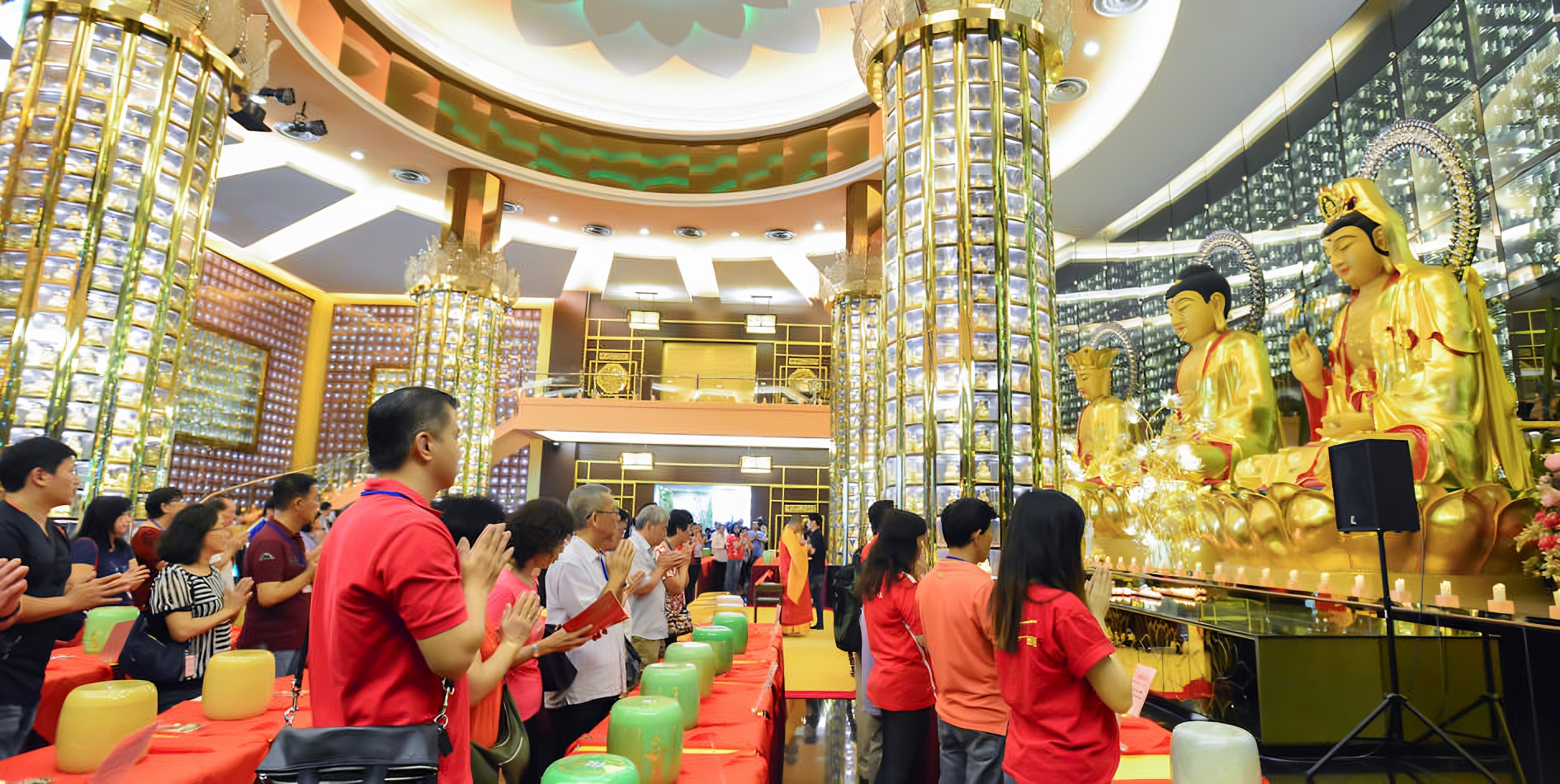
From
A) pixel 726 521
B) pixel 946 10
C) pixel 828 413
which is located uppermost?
pixel 946 10

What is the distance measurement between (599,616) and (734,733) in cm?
52

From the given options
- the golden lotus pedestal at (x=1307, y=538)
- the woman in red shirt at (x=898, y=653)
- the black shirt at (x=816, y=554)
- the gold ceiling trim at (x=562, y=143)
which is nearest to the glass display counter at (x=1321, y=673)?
the golden lotus pedestal at (x=1307, y=538)

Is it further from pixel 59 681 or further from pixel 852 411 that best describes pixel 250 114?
pixel 852 411

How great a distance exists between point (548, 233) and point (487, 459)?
431 centimetres

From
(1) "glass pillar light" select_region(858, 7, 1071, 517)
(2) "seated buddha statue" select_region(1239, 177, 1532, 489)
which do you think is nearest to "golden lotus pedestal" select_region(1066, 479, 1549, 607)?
(2) "seated buddha statue" select_region(1239, 177, 1532, 489)

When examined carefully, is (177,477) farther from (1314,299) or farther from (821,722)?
(1314,299)

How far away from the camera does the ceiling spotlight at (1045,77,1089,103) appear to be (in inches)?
289

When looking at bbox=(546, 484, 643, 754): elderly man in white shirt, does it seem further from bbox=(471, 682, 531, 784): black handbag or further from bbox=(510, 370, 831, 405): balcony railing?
bbox=(510, 370, 831, 405): balcony railing

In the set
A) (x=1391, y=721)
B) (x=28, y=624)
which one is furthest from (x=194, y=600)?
(x=1391, y=721)

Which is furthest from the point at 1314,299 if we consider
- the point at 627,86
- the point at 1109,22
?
the point at 627,86

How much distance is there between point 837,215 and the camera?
35.1ft

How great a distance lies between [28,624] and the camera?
2.44m

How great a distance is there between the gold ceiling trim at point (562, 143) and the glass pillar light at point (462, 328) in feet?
4.15

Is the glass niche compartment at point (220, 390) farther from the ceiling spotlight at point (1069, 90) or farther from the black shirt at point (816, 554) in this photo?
the ceiling spotlight at point (1069, 90)
